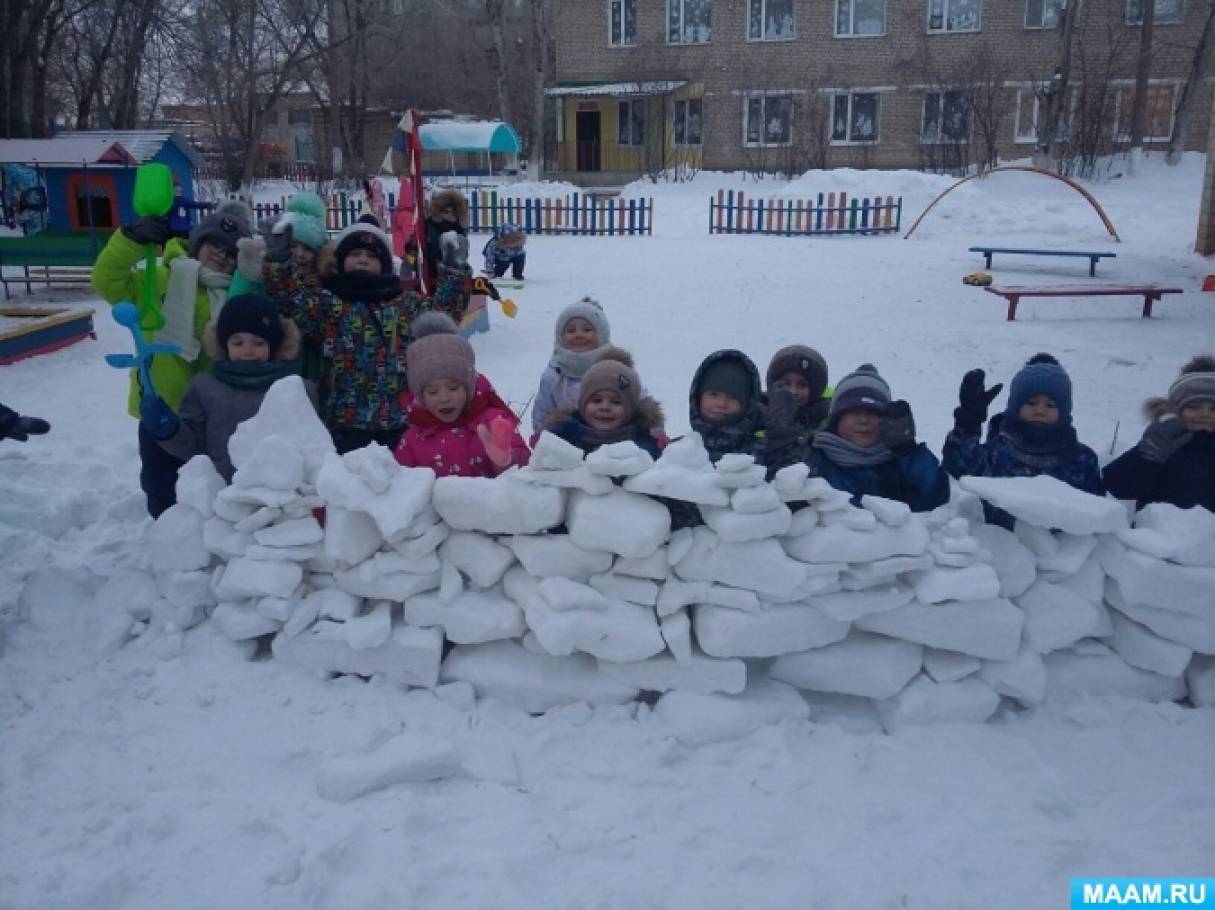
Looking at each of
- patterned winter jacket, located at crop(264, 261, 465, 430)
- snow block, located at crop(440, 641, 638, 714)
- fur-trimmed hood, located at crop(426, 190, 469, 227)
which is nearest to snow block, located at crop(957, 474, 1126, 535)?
snow block, located at crop(440, 641, 638, 714)

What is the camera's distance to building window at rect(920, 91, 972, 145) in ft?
83.4

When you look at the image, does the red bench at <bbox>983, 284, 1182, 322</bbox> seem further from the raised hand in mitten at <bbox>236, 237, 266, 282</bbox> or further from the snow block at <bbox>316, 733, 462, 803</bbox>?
the snow block at <bbox>316, 733, 462, 803</bbox>

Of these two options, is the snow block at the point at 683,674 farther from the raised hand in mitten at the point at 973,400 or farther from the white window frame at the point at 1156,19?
the white window frame at the point at 1156,19

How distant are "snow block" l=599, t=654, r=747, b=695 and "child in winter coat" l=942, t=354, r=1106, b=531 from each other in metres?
1.07

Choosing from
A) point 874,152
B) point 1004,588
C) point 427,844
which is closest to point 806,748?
point 1004,588

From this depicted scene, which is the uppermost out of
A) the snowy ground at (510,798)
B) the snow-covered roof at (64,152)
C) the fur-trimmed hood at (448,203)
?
the snow-covered roof at (64,152)

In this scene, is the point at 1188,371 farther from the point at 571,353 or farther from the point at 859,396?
the point at 571,353

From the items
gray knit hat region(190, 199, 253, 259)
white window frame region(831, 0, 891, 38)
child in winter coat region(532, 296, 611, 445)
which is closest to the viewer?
gray knit hat region(190, 199, 253, 259)

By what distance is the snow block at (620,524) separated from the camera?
2.78m

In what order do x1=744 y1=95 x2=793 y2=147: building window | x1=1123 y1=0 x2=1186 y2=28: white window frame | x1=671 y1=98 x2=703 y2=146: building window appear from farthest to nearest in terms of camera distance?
x1=671 y1=98 x2=703 y2=146: building window, x1=744 y1=95 x2=793 y2=147: building window, x1=1123 y1=0 x2=1186 y2=28: white window frame

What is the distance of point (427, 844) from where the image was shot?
2369 mm

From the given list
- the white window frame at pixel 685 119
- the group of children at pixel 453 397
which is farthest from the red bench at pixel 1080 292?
the white window frame at pixel 685 119

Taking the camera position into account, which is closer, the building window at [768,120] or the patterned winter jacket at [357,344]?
the patterned winter jacket at [357,344]

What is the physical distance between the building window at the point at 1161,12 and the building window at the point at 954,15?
12.0 ft
